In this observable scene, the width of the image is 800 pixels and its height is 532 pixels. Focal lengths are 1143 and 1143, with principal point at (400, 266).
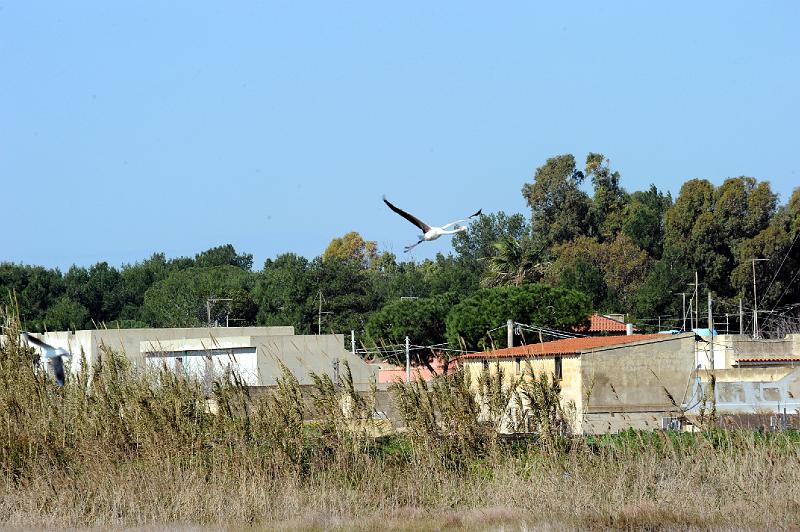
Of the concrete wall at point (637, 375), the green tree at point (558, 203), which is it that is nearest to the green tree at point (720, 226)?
the green tree at point (558, 203)

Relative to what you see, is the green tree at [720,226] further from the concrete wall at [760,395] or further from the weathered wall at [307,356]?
the concrete wall at [760,395]

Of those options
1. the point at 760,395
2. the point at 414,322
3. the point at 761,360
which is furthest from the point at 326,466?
the point at 414,322

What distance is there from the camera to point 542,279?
68812 mm

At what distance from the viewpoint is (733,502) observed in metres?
11.5

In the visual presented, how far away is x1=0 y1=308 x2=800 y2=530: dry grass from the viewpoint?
11562 mm

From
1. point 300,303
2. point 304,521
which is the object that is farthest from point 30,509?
point 300,303

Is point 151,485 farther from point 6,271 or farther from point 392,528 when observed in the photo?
point 6,271

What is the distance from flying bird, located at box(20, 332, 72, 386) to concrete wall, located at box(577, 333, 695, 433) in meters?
21.0

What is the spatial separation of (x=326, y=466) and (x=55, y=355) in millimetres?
3410

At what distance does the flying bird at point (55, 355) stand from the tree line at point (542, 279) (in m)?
34.7

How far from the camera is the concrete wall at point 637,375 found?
32875 mm

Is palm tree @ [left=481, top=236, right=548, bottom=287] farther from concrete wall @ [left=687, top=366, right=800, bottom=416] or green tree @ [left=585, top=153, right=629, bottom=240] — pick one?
concrete wall @ [left=687, top=366, right=800, bottom=416]

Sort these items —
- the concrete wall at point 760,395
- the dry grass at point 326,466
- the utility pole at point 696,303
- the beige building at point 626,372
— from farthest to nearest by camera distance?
the utility pole at point 696,303
the beige building at point 626,372
the concrete wall at point 760,395
the dry grass at point 326,466

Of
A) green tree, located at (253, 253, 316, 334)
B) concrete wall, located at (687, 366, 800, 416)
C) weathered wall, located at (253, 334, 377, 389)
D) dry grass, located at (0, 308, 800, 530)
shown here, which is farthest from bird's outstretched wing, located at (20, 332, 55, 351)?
green tree, located at (253, 253, 316, 334)
